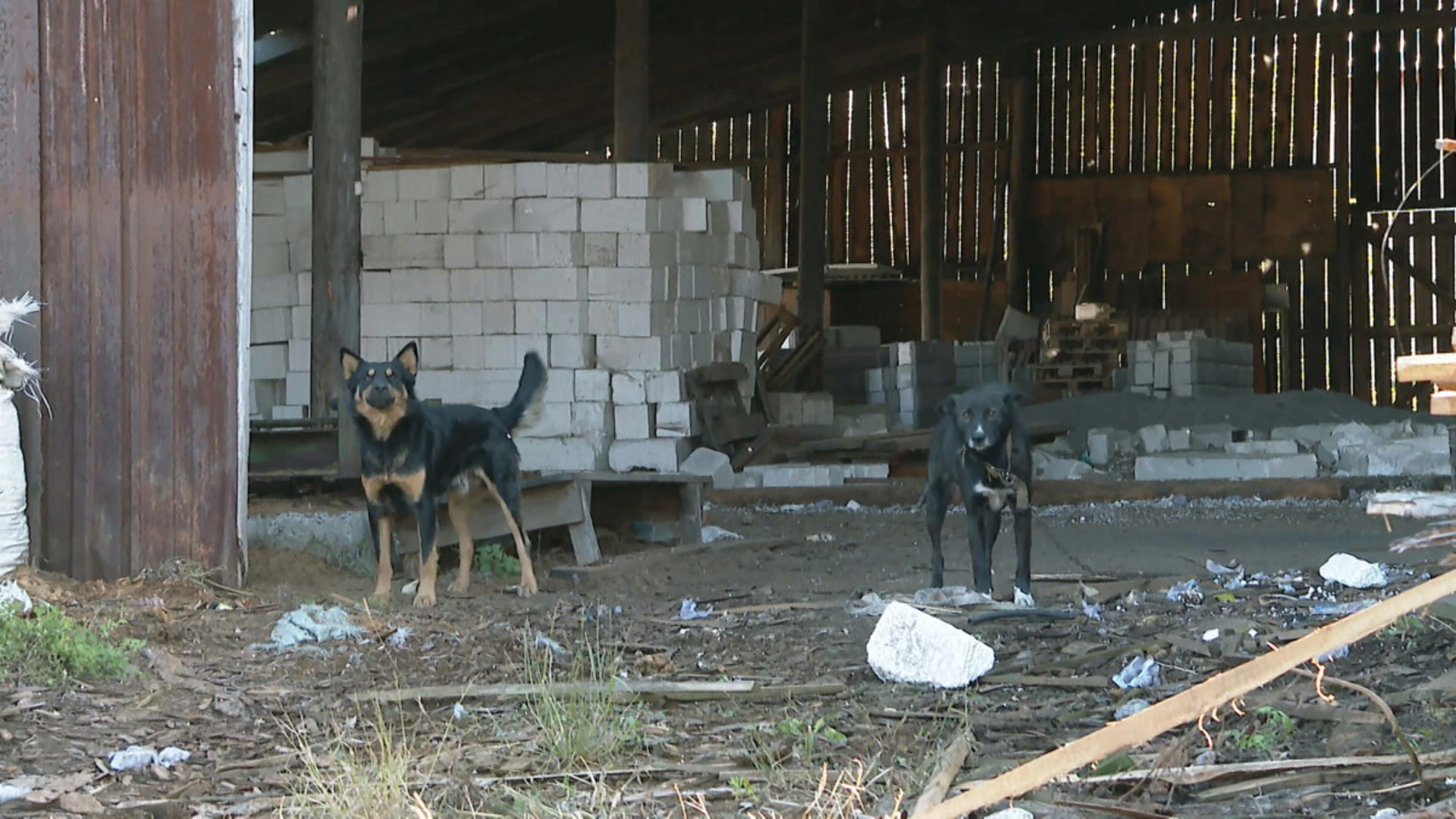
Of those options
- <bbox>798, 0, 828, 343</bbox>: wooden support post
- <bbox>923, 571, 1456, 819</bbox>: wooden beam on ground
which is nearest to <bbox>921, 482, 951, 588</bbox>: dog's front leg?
<bbox>923, 571, 1456, 819</bbox>: wooden beam on ground

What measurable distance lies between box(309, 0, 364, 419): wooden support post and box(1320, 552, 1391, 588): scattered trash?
5.96 m

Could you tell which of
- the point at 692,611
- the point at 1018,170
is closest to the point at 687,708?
the point at 692,611

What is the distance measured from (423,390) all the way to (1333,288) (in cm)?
1513

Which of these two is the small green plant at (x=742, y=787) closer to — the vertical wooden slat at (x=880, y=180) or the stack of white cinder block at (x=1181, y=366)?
the stack of white cinder block at (x=1181, y=366)

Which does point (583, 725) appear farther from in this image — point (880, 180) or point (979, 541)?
point (880, 180)

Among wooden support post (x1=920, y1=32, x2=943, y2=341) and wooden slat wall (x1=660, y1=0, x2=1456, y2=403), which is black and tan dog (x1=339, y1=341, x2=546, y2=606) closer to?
wooden support post (x1=920, y1=32, x2=943, y2=341)

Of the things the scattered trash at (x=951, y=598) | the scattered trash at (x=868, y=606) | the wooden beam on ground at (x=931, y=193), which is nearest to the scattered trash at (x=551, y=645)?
the scattered trash at (x=868, y=606)

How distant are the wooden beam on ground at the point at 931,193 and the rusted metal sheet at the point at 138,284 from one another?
547 inches

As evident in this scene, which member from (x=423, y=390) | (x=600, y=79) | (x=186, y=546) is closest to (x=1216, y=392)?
(x=600, y=79)

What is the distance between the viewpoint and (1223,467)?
548 inches

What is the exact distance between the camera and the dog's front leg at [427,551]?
8.16 meters

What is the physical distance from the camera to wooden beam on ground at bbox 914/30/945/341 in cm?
2128

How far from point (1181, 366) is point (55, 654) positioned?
15.3 meters

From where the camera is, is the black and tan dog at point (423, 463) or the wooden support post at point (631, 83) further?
the wooden support post at point (631, 83)
